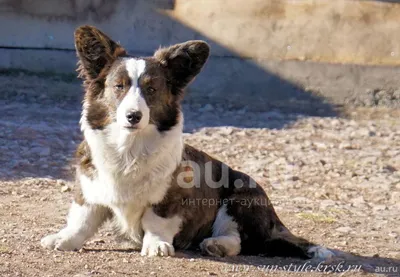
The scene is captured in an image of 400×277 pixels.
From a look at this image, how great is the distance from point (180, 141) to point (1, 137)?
140 inches

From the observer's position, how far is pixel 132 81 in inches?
214

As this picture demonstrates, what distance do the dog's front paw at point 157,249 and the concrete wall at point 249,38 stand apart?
537 cm

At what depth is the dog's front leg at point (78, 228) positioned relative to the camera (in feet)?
17.7

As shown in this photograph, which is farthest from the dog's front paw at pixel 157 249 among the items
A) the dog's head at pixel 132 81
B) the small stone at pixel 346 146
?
the small stone at pixel 346 146

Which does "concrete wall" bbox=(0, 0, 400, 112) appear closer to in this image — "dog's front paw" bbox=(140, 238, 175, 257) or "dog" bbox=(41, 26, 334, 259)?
"dog" bbox=(41, 26, 334, 259)

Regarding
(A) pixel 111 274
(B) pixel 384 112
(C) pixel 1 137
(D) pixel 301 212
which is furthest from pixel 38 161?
(B) pixel 384 112

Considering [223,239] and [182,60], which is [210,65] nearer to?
[182,60]

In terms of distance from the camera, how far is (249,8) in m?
10.8

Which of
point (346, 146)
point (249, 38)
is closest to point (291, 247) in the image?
point (346, 146)

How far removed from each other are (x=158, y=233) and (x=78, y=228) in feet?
1.52

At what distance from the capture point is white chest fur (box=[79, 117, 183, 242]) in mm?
5461

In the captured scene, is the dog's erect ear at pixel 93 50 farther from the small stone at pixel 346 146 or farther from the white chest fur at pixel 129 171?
the small stone at pixel 346 146

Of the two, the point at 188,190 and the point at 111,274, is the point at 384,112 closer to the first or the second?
the point at 188,190

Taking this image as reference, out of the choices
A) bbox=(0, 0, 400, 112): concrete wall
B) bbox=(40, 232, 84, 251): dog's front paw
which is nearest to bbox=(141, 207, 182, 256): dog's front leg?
bbox=(40, 232, 84, 251): dog's front paw
